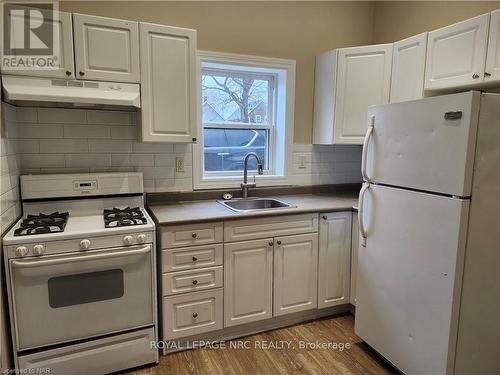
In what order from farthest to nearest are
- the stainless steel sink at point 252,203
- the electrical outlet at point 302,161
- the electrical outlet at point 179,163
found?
the electrical outlet at point 302,161, the stainless steel sink at point 252,203, the electrical outlet at point 179,163

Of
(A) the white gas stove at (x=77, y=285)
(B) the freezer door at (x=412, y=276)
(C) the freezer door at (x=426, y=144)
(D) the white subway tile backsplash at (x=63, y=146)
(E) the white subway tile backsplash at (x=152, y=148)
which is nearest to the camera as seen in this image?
(C) the freezer door at (x=426, y=144)

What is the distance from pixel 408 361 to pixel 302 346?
0.67 m

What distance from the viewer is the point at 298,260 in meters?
2.39

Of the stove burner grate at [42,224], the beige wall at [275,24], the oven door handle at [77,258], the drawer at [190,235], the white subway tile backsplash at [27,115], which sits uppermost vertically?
the beige wall at [275,24]

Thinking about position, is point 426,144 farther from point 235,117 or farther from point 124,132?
point 124,132

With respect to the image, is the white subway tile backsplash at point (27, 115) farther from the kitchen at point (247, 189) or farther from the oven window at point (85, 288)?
the oven window at point (85, 288)

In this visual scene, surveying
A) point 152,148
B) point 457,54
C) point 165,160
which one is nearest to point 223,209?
point 165,160

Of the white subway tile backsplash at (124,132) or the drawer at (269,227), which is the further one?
the white subway tile backsplash at (124,132)

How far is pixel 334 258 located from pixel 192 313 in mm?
1092

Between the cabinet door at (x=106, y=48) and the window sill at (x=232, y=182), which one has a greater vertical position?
the cabinet door at (x=106, y=48)

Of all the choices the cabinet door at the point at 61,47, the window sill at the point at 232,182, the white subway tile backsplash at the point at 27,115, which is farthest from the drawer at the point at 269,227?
the white subway tile backsplash at the point at 27,115

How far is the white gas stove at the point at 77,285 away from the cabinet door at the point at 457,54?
2.09 m

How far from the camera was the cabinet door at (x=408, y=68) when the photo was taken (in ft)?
7.64

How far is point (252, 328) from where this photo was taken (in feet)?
7.78
